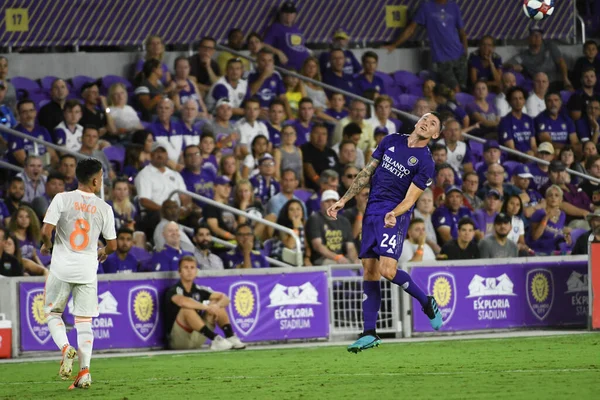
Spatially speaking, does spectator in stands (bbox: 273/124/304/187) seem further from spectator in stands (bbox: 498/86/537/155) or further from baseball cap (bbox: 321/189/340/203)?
spectator in stands (bbox: 498/86/537/155)

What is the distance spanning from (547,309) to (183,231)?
5.10 m

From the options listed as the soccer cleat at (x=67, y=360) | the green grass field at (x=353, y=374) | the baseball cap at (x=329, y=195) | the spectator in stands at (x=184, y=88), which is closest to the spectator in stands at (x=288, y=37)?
the spectator in stands at (x=184, y=88)

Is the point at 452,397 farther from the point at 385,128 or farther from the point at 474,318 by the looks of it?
the point at 385,128

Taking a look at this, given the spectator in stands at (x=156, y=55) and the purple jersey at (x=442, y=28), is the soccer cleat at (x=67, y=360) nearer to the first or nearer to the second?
the spectator in stands at (x=156, y=55)

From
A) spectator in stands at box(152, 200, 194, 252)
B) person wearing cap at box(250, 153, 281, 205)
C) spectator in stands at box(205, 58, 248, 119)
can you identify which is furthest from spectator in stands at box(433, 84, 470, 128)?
spectator in stands at box(152, 200, 194, 252)

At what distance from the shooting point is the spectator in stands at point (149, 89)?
18.2 m

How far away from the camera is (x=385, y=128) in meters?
19.6

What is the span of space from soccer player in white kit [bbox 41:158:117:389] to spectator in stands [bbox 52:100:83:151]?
6757 mm

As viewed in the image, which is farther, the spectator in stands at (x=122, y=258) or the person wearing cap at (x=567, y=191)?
the person wearing cap at (x=567, y=191)

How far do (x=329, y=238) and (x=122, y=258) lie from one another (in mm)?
2895

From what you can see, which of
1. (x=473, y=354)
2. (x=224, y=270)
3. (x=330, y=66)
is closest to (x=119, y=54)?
(x=330, y=66)

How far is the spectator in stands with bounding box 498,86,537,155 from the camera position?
2073cm

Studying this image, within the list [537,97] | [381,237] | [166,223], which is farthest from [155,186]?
[537,97]

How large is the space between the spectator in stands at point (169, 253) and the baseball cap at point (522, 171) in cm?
643
